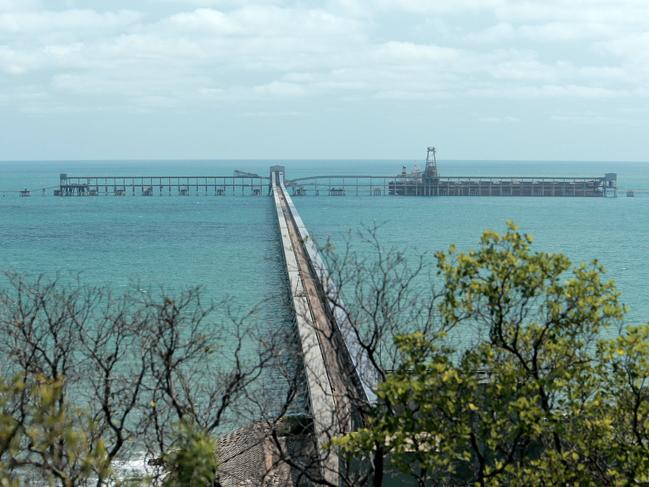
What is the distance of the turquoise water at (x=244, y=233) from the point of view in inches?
1613

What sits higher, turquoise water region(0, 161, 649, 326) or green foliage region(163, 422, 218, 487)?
green foliage region(163, 422, 218, 487)

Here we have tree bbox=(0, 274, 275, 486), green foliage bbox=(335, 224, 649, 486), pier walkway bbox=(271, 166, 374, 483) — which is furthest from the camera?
pier walkway bbox=(271, 166, 374, 483)

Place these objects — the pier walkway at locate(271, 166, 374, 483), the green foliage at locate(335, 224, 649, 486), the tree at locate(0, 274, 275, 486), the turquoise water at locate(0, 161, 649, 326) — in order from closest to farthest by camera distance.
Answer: the tree at locate(0, 274, 275, 486)
the green foliage at locate(335, 224, 649, 486)
the pier walkway at locate(271, 166, 374, 483)
the turquoise water at locate(0, 161, 649, 326)

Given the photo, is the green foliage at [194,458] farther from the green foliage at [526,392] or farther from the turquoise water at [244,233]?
the turquoise water at [244,233]

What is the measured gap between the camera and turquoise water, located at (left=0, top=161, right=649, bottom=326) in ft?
134

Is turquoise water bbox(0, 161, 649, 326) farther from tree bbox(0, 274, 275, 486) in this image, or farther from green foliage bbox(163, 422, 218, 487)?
green foliage bbox(163, 422, 218, 487)

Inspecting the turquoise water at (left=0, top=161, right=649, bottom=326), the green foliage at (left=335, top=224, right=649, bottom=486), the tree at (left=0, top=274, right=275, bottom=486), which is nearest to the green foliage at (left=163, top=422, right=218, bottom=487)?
the tree at (left=0, top=274, right=275, bottom=486)

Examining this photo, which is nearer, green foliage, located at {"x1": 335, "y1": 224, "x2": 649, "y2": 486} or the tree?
the tree

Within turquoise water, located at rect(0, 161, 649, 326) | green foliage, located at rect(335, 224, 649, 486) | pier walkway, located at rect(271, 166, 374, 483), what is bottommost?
turquoise water, located at rect(0, 161, 649, 326)

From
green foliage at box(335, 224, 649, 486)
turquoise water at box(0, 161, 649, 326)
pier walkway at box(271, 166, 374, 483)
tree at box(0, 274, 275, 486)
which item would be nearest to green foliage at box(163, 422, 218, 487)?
tree at box(0, 274, 275, 486)

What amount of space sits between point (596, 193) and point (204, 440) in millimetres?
105382

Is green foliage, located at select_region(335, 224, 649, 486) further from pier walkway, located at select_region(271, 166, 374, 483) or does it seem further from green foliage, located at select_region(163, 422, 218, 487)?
green foliage, located at select_region(163, 422, 218, 487)

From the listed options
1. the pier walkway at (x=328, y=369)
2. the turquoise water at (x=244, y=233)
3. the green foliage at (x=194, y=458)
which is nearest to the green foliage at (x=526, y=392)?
the pier walkway at (x=328, y=369)

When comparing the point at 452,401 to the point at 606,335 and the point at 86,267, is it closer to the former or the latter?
the point at 606,335
